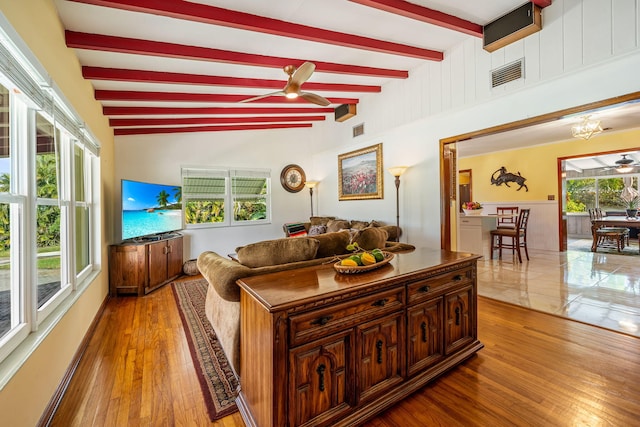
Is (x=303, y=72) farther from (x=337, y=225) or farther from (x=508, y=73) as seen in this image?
(x=337, y=225)

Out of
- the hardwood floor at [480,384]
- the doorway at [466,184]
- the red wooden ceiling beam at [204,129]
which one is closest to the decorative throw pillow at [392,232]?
the hardwood floor at [480,384]

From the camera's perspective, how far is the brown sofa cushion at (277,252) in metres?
1.89

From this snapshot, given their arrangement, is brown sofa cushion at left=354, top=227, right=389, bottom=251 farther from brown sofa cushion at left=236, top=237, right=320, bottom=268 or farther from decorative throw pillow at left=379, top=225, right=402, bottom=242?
decorative throw pillow at left=379, top=225, right=402, bottom=242

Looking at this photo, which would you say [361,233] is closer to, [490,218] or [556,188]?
[490,218]

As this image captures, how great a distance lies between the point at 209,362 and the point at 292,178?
458 cm

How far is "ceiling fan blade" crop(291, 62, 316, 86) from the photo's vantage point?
2524mm

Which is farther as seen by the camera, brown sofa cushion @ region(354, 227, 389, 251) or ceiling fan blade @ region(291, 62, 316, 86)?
ceiling fan blade @ region(291, 62, 316, 86)

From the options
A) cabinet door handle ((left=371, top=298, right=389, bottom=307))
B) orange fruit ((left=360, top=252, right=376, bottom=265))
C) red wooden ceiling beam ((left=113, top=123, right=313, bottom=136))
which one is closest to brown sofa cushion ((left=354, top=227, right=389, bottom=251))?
orange fruit ((left=360, top=252, right=376, bottom=265))

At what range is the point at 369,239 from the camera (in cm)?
233

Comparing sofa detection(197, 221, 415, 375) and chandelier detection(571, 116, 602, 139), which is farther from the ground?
chandelier detection(571, 116, 602, 139)

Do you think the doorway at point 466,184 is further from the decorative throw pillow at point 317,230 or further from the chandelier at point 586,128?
the decorative throw pillow at point 317,230

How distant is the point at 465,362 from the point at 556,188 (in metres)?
6.31

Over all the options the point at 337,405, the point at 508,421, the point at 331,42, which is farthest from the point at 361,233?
the point at 331,42

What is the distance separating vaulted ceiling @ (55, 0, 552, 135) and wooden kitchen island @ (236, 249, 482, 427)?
2.04 metres
